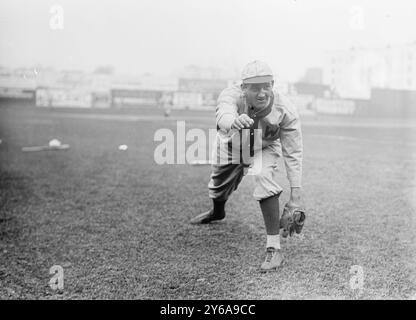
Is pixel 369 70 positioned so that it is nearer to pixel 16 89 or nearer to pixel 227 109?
pixel 16 89

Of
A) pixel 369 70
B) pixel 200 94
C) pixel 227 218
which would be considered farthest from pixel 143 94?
pixel 227 218

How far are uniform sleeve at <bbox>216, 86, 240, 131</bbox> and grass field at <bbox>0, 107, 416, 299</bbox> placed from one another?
2.62 ft

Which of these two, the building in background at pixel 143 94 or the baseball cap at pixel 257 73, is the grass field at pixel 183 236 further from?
the building in background at pixel 143 94

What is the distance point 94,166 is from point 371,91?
1533 centimetres

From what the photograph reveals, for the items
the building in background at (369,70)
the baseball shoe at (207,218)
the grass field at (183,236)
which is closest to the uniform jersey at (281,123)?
the grass field at (183,236)

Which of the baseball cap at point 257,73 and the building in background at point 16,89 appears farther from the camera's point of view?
the building in background at point 16,89

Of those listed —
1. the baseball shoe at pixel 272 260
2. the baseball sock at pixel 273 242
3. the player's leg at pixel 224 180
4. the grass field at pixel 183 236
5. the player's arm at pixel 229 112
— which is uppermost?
the player's arm at pixel 229 112

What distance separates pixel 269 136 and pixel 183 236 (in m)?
0.99

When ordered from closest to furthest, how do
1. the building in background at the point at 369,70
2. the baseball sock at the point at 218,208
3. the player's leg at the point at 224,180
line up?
the player's leg at the point at 224,180 < the baseball sock at the point at 218,208 < the building in background at the point at 369,70

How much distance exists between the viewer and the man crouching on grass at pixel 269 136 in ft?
→ 8.38

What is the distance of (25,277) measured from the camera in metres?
2.54

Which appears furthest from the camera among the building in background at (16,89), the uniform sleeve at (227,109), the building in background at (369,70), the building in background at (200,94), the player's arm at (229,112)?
the building in background at (200,94)

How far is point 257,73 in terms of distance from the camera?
97.9 inches
